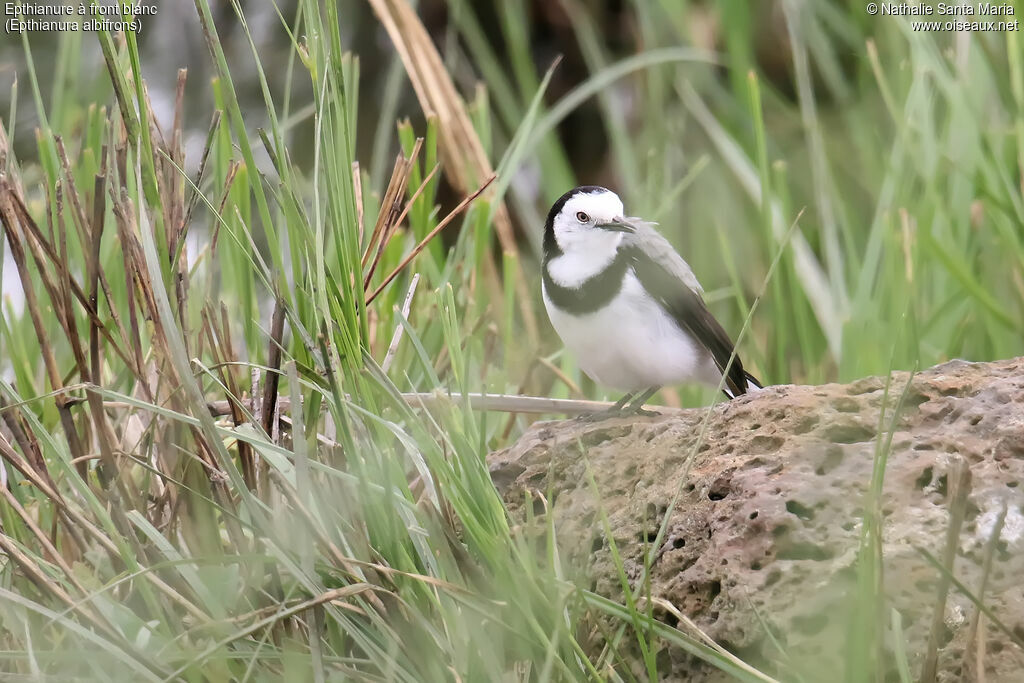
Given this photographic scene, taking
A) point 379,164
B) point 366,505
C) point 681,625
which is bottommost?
point 681,625

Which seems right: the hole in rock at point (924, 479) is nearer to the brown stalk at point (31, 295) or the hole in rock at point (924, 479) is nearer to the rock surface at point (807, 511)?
the rock surface at point (807, 511)

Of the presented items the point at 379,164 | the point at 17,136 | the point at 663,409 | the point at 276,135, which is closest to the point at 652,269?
the point at 663,409

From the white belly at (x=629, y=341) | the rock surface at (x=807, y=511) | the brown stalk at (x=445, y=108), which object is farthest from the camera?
the brown stalk at (x=445, y=108)

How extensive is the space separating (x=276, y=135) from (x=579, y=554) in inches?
28.7

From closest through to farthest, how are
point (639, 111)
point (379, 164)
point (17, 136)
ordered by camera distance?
point (379, 164) → point (17, 136) → point (639, 111)

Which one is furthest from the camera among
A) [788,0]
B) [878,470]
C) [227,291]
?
[788,0]

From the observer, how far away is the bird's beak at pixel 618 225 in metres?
2.71

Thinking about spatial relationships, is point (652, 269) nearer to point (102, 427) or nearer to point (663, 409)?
point (663, 409)

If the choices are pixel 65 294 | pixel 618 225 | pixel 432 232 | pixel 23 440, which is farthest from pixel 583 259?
pixel 23 440

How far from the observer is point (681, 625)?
59.4 inches

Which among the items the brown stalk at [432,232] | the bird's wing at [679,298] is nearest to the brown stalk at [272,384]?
the brown stalk at [432,232]

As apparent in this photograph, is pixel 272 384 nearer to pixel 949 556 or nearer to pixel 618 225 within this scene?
pixel 949 556

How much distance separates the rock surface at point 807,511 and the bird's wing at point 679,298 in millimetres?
756

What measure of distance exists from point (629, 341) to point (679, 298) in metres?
0.17
